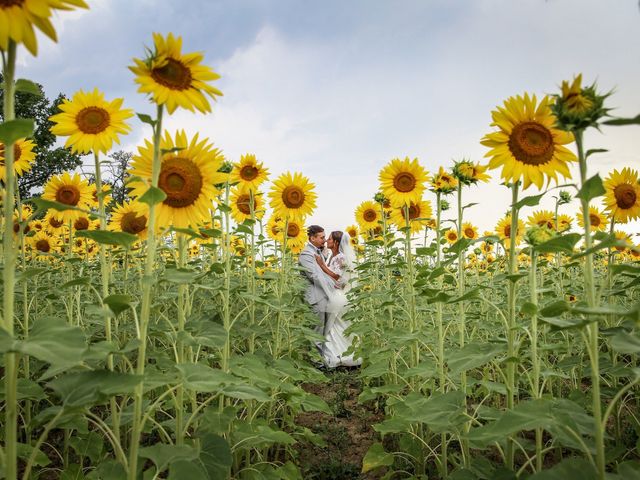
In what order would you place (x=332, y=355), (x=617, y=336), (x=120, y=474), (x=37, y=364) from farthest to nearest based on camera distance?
1. (x=332, y=355)
2. (x=37, y=364)
3. (x=120, y=474)
4. (x=617, y=336)

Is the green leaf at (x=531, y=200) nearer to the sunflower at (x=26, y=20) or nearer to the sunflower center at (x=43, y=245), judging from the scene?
the sunflower at (x=26, y=20)

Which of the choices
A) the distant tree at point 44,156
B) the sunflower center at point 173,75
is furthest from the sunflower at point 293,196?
the distant tree at point 44,156

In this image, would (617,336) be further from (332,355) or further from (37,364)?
(332,355)

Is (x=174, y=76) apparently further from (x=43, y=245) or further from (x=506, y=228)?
(x=43, y=245)

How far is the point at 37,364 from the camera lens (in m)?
3.58

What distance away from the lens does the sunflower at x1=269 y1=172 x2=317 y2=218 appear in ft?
17.3

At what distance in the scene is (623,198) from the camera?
373 centimetres

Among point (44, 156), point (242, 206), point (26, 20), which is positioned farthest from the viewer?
point (44, 156)

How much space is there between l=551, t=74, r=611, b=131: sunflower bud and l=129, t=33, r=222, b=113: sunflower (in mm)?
1454

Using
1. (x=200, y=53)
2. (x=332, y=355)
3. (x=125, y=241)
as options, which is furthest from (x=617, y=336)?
(x=332, y=355)

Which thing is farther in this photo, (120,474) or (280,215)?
(280,215)

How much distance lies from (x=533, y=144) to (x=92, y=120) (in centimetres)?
251

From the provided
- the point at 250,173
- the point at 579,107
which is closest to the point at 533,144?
the point at 579,107

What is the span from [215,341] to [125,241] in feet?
2.29
